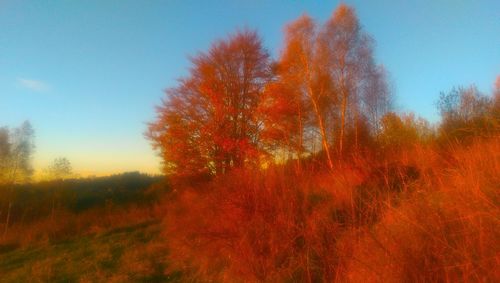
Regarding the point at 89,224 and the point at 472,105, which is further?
the point at 89,224

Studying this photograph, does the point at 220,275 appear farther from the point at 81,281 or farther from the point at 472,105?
the point at 472,105

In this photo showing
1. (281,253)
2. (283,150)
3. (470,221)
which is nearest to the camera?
(470,221)

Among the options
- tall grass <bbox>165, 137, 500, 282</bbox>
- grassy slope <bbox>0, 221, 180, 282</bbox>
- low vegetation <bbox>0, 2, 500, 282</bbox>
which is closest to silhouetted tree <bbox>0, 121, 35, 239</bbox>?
low vegetation <bbox>0, 2, 500, 282</bbox>

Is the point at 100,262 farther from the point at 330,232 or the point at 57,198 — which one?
the point at 57,198

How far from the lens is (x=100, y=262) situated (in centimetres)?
712

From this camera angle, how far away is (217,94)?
514 inches

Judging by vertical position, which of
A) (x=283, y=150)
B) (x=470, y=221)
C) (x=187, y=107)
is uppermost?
(x=187, y=107)

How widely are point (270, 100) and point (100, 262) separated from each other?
29.7 ft

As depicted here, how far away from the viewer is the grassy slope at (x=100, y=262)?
611 centimetres

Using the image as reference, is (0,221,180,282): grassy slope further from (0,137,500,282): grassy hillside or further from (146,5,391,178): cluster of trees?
(146,5,391,178): cluster of trees

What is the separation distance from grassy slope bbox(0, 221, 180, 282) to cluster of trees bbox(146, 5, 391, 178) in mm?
4398

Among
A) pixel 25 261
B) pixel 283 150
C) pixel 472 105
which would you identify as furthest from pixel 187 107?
pixel 472 105

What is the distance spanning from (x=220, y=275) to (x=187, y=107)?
942 centimetres

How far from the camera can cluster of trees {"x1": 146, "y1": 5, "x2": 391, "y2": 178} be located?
12.7 meters
